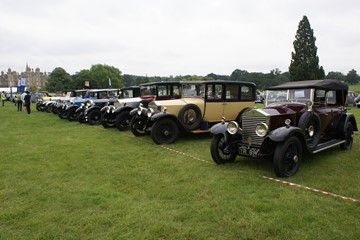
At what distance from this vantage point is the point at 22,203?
368 centimetres

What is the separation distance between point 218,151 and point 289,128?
Answer: 4.66ft

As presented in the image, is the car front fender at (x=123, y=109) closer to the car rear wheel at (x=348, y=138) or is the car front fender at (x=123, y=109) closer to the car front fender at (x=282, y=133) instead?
the car front fender at (x=282, y=133)

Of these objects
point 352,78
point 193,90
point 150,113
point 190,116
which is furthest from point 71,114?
point 352,78

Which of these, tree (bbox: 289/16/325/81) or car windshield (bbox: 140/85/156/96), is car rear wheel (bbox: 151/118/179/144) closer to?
car windshield (bbox: 140/85/156/96)

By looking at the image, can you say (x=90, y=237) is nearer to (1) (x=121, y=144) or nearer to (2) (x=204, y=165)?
(2) (x=204, y=165)

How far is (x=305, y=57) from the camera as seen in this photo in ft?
141

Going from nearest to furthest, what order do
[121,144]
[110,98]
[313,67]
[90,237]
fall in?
[90,237], [121,144], [110,98], [313,67]

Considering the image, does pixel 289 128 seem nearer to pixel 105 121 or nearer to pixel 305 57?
pixel 105 121

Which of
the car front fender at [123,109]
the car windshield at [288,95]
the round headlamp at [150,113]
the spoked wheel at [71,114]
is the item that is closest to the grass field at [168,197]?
the car windshield at [288,95]

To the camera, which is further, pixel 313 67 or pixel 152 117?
pixel 313 67

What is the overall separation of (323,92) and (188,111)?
3506 mm

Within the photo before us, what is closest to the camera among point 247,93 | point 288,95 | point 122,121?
point 288,95

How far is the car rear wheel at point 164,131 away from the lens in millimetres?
7637

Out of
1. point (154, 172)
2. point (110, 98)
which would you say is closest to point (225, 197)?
point (154, 172)
